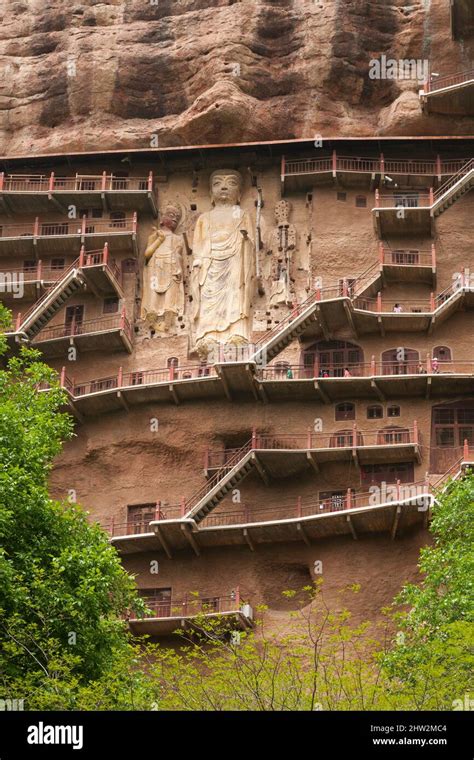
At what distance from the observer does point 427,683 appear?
26656 mm

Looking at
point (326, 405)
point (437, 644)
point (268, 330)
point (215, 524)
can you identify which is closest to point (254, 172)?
point (268, 330)

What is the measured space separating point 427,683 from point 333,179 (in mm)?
26169

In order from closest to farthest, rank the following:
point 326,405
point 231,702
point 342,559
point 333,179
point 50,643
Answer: point 231,702
point 50,643
point 342,559
point 326,405
point 333,179

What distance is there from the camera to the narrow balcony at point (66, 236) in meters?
50.2

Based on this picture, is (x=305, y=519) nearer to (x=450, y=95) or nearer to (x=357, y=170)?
(x=357, y=170)

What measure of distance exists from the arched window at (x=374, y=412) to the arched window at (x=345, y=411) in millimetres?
471

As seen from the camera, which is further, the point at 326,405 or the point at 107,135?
the point at 107,135

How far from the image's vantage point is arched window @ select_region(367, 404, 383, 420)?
45.9m

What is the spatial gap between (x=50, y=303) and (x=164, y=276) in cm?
391

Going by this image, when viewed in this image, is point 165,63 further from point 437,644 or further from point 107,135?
point 437,644

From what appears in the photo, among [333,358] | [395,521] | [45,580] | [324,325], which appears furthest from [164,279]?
[45,580]

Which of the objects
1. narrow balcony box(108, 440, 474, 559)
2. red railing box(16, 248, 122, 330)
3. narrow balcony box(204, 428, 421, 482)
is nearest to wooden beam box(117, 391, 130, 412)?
narrow balcony box(204, 428, 421, 482)

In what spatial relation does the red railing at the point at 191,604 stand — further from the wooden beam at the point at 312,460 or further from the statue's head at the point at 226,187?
the statue's head at the point at 226,187

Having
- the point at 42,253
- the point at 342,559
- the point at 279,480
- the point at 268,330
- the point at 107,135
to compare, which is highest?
the point at 107,135
